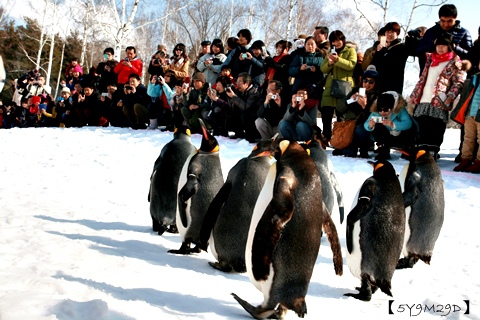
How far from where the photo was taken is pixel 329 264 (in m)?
3.15

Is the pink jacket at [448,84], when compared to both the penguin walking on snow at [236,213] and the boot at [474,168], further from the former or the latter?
the penguin walking on snow at [236,213]

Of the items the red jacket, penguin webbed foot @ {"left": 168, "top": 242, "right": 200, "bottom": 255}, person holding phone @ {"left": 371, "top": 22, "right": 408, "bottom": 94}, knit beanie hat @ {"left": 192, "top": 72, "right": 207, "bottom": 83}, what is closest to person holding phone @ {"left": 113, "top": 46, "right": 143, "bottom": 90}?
the red jacket

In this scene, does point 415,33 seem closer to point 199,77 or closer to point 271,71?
point 271,71

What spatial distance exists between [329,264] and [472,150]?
3.47 metres

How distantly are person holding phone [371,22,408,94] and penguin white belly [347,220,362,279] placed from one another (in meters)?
4.22

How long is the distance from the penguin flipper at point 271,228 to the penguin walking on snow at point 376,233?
29.6 inches

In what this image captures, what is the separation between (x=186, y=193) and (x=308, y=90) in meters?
4.40

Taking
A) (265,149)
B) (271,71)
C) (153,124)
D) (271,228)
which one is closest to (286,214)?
(271,228)

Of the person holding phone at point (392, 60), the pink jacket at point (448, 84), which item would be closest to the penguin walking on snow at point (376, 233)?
the pink jacket at point (448, 84)

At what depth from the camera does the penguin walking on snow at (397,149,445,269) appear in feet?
10.7

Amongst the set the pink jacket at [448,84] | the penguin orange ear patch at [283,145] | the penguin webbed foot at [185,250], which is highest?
the pink jacket at [448,84]

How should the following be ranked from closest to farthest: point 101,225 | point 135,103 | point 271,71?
point 101,225 → point 271,71 → point 135,103

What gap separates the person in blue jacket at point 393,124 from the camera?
19.7 feet

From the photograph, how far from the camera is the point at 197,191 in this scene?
3182mm
